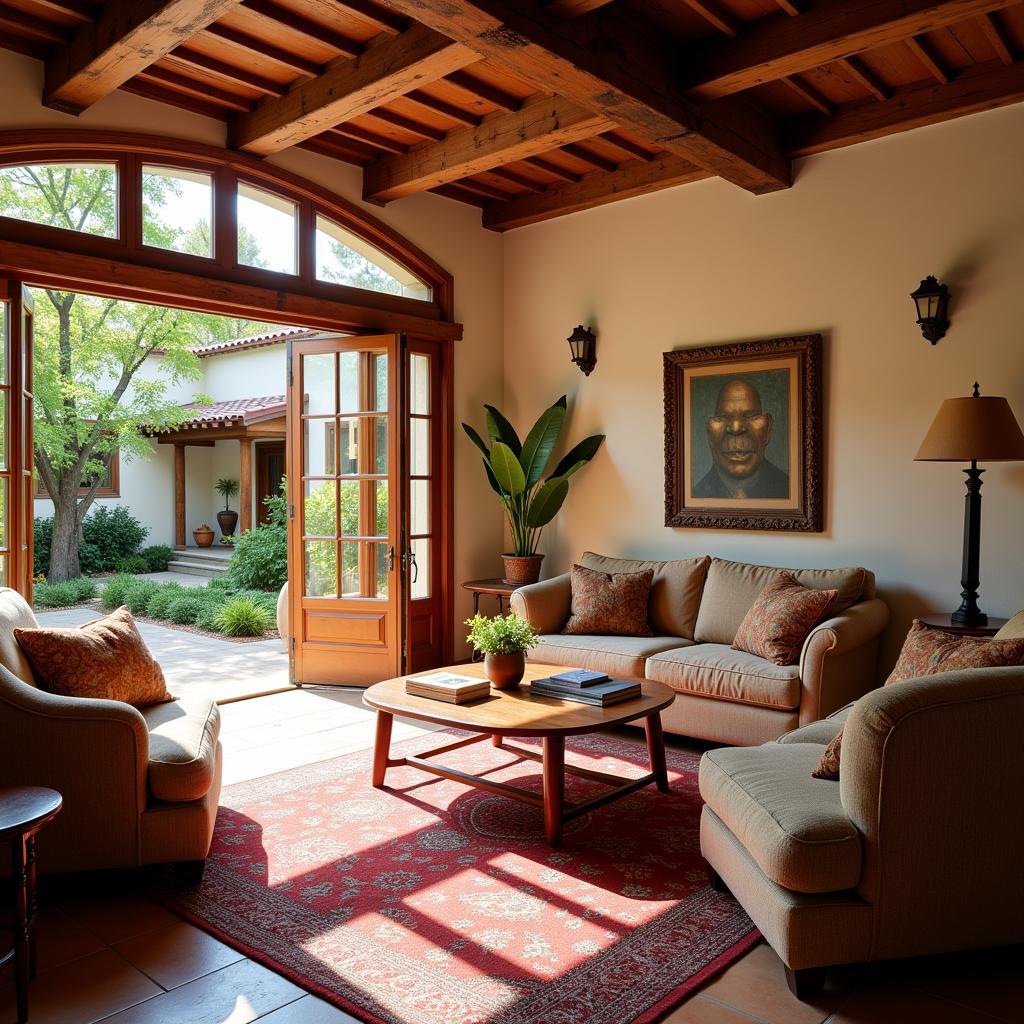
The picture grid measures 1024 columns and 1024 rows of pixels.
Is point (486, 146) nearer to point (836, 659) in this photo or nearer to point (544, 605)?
point (544, 605)

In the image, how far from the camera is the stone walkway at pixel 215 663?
19.2 feet

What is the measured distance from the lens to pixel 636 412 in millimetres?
5707

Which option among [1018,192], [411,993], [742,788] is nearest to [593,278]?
[1018,192]

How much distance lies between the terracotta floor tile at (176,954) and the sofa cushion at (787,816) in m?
1.44

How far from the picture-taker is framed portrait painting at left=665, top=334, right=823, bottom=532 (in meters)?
4.93

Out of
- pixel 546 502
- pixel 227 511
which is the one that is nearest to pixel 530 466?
pixel 546 502

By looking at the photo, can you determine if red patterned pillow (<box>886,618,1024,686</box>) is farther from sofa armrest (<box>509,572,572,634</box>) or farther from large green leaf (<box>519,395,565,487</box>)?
large green leaf (<box>519,395,565,487</box>)

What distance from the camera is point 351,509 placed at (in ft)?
18.5

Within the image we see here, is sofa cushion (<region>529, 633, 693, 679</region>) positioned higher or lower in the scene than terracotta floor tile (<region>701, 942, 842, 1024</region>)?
higher

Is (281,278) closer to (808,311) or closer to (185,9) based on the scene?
(185,9)

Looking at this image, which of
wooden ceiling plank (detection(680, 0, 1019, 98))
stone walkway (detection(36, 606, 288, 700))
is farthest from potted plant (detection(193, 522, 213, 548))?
wooden ceiling plank (detection(680, 0, 1019, 98))

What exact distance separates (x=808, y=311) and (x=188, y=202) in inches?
135

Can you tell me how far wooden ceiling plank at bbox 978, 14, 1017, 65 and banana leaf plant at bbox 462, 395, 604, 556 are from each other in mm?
2912

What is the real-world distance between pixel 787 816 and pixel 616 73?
2.92 m
